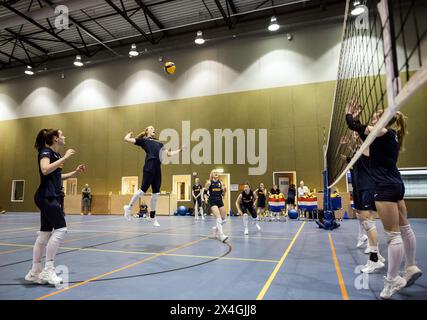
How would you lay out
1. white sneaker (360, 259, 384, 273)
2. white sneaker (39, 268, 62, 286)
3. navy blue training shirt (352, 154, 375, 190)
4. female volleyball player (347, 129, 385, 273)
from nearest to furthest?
1. white sneaker (39, 268, 62, 286)
2. white sneaker (360, 259, 384, 273)
3. female volleyball player (347, 129, 385, 273)
4. navy blue training shirt (352, 154, 375, 190)

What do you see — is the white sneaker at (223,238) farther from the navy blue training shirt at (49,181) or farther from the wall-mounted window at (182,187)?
the wall-mounted window at (182,187)

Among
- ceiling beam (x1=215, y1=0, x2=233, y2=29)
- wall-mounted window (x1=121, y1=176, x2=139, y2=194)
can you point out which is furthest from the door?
wall-mounted window (x1=121, y1=176, x2=139, y2=194)

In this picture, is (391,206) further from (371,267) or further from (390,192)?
(371,267)

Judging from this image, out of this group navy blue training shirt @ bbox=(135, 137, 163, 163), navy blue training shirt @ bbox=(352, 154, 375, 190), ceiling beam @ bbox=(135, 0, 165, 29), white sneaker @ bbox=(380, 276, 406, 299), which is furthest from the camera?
ceiling beam @ bbox=(135, 0, 165, 29)

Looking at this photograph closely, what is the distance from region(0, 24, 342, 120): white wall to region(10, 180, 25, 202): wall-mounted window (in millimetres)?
5072

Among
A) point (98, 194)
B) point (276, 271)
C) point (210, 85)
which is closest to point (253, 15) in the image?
point (210, 85)

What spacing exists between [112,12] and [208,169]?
10.4 meters

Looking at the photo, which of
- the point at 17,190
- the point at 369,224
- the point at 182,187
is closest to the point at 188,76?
the point at 182,187

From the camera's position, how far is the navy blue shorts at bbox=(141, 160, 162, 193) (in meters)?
6.39

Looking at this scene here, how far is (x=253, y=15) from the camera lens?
1745 cm

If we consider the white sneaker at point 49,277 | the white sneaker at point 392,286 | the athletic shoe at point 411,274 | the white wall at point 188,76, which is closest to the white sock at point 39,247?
the white sneaker at point 49,277

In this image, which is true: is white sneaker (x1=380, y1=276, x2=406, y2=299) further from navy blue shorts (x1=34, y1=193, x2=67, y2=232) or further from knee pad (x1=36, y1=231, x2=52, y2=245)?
knee pad (x1=36, y1=231, x2=52, y2=245)

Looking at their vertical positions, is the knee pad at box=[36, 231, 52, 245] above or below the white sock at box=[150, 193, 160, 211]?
below

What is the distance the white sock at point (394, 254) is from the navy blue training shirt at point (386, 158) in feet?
1.78
